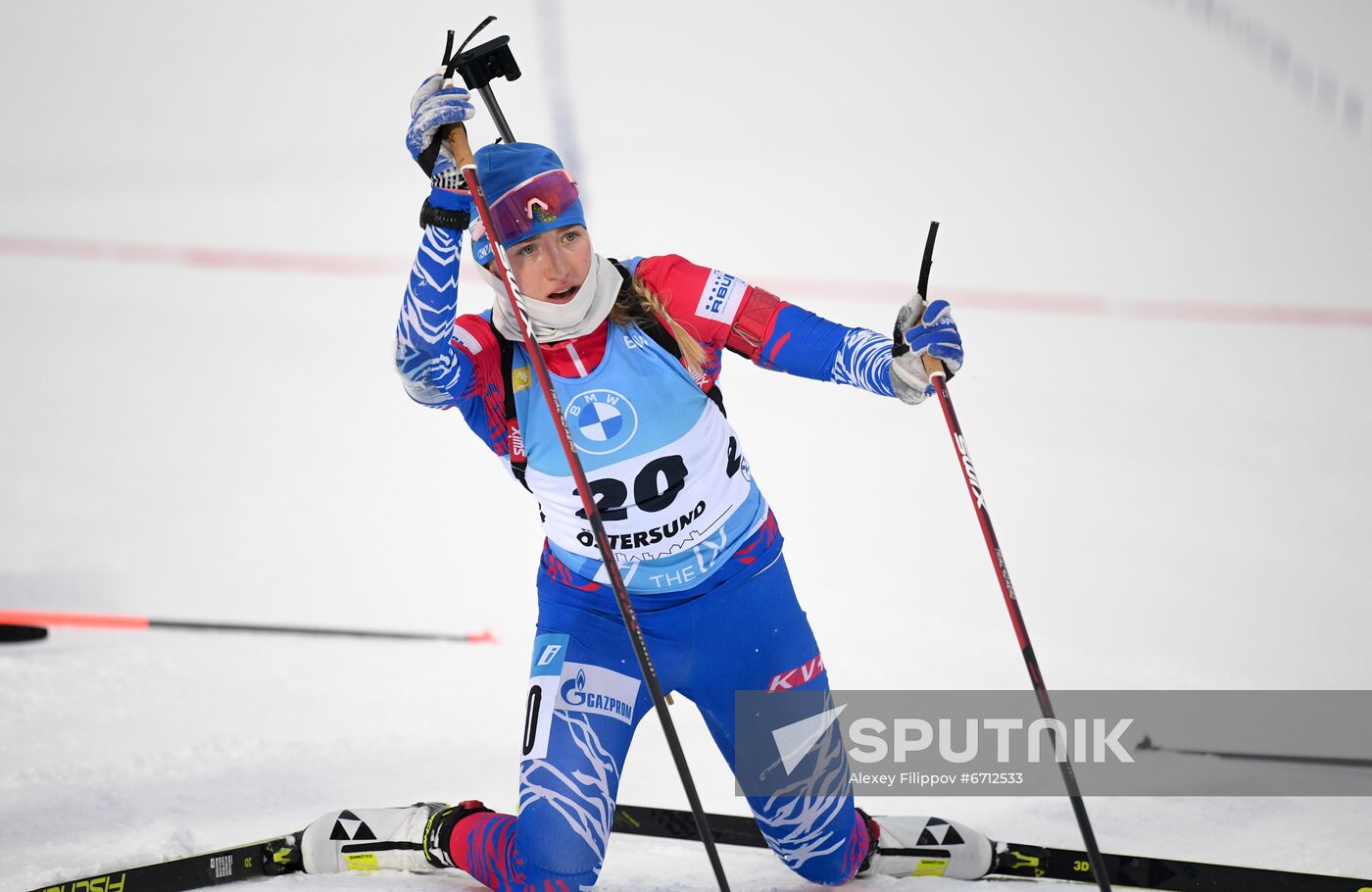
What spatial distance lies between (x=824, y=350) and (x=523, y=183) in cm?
64

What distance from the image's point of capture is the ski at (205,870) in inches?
99.7

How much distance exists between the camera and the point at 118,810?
296cm

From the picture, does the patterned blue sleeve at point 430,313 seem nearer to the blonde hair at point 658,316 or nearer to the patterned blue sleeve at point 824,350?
the blonde hair at point 658,316

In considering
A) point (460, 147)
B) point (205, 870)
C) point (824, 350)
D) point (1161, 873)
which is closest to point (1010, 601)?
point (824, 350)

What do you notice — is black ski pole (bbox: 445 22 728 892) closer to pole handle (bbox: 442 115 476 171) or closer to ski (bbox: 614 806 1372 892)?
pole handle (bbox: 442 115 476 171)

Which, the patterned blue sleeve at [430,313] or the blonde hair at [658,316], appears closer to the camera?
the patterned blue sleeve at [430,313]

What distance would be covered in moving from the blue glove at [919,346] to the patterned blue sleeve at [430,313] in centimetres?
79

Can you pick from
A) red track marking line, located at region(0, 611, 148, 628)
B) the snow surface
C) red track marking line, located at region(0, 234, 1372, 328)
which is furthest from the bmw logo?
red track marking line, located at region(0, 234, 1372, 328)

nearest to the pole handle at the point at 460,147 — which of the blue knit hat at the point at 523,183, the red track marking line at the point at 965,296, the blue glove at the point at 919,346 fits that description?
the blue knit hat at the point at 523,183

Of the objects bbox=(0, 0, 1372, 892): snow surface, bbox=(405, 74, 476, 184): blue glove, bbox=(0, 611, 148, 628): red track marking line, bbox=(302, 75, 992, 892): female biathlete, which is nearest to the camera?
bbox=(405, 74, 476, 184): blue glove

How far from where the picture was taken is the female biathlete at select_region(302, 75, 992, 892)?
2357mm

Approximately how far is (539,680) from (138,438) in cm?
334

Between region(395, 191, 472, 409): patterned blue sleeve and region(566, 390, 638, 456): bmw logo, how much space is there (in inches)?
10.1

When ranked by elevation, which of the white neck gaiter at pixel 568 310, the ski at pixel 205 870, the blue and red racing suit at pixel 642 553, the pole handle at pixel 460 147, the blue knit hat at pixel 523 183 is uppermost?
the blue knit hat at pixel 523 183
